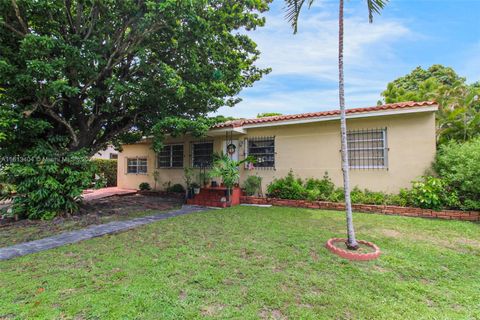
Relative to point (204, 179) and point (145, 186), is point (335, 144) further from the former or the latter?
point (145, 186)

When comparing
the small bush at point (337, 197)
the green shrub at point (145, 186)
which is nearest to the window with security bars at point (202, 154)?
the green shrub at point (145, 186)

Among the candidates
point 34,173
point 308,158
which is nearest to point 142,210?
point 34,173

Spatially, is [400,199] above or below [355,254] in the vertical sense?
above

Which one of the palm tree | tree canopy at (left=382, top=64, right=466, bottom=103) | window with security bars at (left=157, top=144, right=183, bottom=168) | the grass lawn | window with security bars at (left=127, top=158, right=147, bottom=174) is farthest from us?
window with security bars at (left=127, top=158, right=147, bottom=174)

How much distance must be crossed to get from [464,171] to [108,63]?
1135 cm

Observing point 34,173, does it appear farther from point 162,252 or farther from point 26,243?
point 162,252

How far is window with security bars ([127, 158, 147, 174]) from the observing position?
14.9 meters

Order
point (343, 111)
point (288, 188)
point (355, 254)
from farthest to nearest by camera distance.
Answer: point (288, 188), point (343, 111), point (355, 254)

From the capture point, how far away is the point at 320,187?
909cm

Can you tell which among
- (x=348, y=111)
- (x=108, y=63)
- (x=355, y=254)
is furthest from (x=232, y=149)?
(x=355, y=254)

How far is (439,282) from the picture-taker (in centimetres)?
319

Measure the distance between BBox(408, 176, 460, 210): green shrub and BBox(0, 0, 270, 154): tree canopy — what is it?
7663 mm

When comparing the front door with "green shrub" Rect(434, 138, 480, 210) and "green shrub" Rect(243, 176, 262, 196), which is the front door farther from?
"green shrub" Rect(434, 138, 480, 210)

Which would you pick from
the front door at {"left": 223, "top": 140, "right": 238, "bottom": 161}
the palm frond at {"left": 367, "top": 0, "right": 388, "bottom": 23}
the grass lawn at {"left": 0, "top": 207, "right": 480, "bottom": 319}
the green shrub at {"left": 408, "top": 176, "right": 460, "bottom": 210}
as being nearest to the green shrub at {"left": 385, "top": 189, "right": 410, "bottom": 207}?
the green shrub at {"left": 408, "top": 176, "right": 460, "bottom": 210}
